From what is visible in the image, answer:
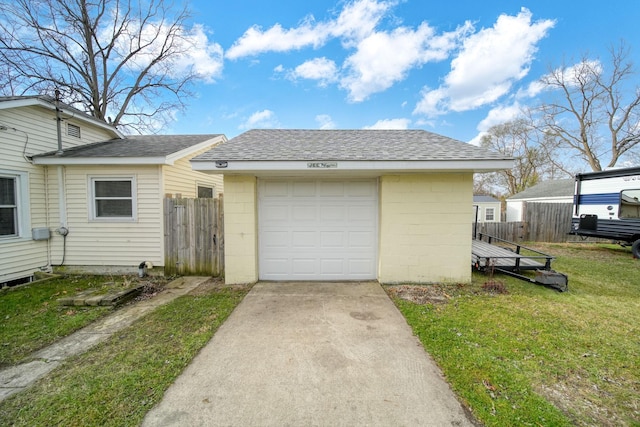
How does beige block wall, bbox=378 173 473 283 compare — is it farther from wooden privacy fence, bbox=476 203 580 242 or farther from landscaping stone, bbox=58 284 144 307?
wooden privacy fence, bbox=476 203 580 242

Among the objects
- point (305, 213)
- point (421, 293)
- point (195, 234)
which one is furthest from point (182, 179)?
point (421, 293)

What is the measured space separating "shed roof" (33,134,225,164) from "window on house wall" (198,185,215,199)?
141cm

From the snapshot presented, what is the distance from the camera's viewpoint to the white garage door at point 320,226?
224 inches

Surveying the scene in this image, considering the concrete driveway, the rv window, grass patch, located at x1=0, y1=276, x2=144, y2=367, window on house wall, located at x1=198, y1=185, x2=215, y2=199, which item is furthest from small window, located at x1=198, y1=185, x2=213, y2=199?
the rv window

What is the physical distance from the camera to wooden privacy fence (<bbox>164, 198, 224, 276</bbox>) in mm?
→ 6387

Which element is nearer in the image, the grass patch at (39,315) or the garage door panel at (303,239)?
the grass patch at (39,315)

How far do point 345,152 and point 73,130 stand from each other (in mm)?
7814

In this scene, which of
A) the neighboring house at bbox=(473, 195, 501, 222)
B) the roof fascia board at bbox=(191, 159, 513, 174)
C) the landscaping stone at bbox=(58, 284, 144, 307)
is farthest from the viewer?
the neighboring house at bbox=(473, 195, 501, 222)

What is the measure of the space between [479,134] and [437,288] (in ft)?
90.1

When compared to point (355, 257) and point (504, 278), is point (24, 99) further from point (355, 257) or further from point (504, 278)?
point (504, 278)

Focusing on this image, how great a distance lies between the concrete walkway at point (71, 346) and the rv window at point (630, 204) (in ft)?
46.3

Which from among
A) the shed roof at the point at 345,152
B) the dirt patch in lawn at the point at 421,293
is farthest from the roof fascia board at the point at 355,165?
the dirt patch in lawn at the point at 421,293

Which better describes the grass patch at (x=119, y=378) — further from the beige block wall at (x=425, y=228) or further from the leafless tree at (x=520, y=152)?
the leafless tree at (x=520, y=152)

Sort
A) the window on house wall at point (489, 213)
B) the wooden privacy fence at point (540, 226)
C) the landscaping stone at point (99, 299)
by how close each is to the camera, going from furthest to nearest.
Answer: the window on house wall at point (489, 213), the wooden privacy fence at point (540, 226), the landscaping stone at point (99, 299)
